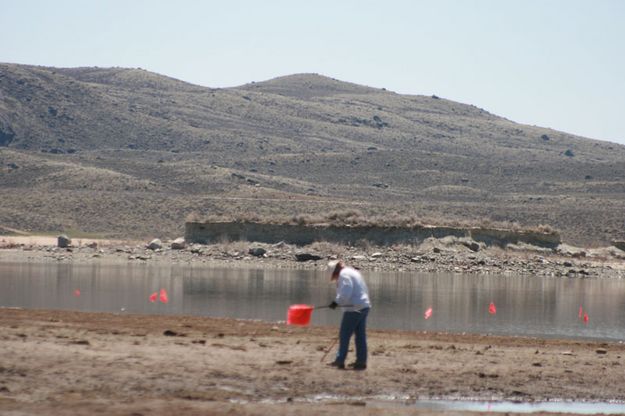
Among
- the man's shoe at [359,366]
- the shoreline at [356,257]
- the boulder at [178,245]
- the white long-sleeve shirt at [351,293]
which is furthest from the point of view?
the boulder at [178,245]

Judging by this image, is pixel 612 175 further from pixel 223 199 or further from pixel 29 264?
pixel 29 264

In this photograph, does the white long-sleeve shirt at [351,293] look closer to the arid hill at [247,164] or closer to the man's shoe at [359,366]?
the man's shoe at [359,366]

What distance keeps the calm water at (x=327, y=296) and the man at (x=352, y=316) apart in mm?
7959

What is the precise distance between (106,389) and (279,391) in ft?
8.14

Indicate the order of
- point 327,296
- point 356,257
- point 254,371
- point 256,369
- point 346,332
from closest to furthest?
point 254,371
point 256,369
point 346,332
point 327,296
point 356,257

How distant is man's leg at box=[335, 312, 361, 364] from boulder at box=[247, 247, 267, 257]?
3642 cm

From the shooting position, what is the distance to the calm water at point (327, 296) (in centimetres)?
2930

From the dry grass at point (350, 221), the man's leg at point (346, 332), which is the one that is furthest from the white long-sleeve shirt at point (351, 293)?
the dry grass at point (350, 221)

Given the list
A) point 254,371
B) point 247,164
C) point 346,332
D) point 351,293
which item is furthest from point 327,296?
point 247,164

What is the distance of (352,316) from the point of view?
63.5 feet

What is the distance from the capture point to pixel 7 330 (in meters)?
21.2

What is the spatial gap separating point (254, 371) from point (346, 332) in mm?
1744

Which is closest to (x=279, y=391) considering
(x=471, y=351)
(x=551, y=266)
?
A: (x=471, y=351)

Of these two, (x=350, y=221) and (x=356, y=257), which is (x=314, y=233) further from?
(x=356, y=257)
